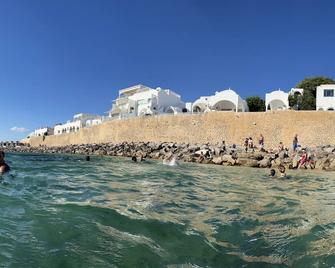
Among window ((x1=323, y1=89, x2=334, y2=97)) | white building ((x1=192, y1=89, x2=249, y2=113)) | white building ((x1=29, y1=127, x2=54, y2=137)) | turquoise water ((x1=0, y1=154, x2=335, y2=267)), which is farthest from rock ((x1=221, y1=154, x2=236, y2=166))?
white building ((x1=29, y1=127, x2=54, y2=137))

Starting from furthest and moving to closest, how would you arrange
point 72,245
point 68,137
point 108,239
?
point 68,137
point 108,239
point 72,245

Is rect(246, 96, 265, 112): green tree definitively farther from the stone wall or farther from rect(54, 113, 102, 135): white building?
rect(54, 113, 102, 135): white building

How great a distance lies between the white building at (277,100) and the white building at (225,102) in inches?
150

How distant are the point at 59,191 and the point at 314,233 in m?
6.24

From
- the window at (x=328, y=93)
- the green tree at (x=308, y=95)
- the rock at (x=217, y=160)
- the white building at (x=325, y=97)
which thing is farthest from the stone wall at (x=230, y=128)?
the rock at (x=217, y=160)

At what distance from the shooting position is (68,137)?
7662cm

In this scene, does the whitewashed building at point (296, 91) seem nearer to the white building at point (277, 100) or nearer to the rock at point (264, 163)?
the white building at point (277, 100)

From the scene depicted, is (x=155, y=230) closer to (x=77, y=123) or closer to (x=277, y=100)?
(x=277, y=100)

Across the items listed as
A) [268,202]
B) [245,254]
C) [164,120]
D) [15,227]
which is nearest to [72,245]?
[15,227]

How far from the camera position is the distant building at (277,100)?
173ft

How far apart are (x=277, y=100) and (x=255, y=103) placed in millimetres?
7624

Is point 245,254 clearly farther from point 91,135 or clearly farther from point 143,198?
point 91,135

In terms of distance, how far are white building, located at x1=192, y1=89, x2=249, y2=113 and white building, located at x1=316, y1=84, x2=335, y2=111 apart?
35.9 feet

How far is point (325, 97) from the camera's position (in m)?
48.0
